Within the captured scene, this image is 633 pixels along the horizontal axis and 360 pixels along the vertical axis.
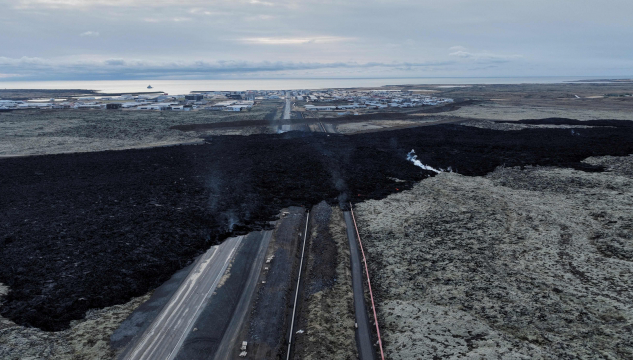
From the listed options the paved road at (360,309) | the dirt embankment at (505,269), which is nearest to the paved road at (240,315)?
the paved road at (360,309)

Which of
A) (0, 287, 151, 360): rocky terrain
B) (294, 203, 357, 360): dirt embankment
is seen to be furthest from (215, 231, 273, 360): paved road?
(0, 287, 151, 360): rocky terrain

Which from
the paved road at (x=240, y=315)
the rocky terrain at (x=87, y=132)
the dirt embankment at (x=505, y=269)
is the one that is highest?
the rocky terrain at (x=87, y=132)

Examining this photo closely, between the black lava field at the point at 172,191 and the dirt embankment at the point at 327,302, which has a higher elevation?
the black lava field at the point at 172,191

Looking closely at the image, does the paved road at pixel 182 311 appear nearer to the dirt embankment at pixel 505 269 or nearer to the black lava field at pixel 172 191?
the black lava field at pixel 172 191

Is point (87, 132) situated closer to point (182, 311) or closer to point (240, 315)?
point (182, 311)

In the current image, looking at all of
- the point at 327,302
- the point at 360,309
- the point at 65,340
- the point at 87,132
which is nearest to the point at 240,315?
the point at 327,302

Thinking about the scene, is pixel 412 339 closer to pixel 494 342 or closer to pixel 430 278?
pixel 494 342

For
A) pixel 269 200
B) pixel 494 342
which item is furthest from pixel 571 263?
pixel 269 200

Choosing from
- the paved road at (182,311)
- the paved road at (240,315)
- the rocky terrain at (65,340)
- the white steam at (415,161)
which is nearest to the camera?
the rocky terrain at (65,340)
